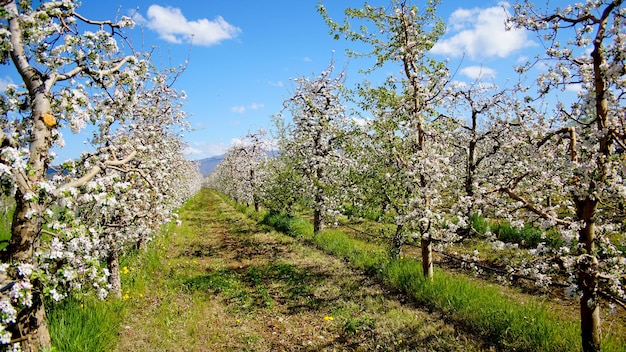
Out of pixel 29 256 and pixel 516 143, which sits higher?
pixel 516 143

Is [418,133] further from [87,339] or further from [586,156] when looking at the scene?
[87,339]

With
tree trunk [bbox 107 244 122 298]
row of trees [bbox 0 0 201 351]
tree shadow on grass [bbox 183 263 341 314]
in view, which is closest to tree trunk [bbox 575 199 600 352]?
tree shadow on grass [bbox 183 263 341 314]

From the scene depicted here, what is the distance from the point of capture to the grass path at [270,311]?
310 inches

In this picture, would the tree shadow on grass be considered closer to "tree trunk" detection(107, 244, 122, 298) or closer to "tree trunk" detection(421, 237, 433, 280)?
"tree trunk" detection(107, 244, 122, 298)

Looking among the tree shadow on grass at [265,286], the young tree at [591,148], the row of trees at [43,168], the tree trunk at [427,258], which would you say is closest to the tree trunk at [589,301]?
the young tree at [591,148]

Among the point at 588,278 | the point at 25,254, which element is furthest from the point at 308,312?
the point at 25,254

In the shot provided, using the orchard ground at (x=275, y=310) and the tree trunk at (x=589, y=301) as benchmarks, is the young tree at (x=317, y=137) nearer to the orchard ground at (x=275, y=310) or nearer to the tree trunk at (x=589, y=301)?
the orchard ground at (x=275, y=310)

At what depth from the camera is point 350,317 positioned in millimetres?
9141

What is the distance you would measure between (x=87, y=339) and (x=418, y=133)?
9.51m

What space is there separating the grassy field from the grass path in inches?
1.1

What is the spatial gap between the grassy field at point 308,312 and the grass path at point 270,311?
A: 3 cm

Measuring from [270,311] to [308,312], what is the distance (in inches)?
43.2

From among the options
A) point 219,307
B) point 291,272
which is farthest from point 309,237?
point 219,307

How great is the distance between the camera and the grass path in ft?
25.8
